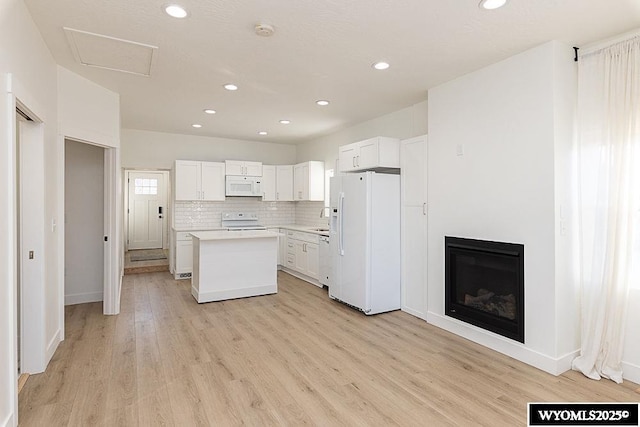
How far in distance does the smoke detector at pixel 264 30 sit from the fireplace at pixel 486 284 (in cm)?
261

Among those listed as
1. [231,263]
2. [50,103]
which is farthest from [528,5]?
[231,263]

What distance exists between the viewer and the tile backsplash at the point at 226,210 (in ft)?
22.7

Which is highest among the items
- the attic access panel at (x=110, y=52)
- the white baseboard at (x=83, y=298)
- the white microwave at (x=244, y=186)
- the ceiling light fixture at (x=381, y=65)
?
the ceiling light fixture at (x=381, y=65)

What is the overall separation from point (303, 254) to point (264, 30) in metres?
4.32

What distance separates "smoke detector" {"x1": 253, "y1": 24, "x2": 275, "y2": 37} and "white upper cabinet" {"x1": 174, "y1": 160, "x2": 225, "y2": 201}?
4290mm

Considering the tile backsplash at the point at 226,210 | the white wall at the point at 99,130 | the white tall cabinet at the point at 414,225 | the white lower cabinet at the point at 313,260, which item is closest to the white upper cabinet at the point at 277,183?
the tile backsplash at the point at 226,210

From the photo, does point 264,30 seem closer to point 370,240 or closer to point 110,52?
point 110,52

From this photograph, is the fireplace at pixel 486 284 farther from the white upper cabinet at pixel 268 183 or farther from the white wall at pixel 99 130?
the white upper cabinet at pixel 268 183

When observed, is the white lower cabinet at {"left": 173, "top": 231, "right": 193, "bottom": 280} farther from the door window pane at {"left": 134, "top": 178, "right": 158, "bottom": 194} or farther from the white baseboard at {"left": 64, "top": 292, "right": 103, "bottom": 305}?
the door window pane at {"left": 134, "top": 178, "right": 158, "bottom": 194}

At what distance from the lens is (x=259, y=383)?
276 cm

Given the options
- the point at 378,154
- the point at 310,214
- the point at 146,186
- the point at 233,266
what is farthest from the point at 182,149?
the point at 378,154

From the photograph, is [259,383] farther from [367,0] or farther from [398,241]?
[367,0]

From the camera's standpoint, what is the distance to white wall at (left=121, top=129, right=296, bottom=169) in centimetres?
650

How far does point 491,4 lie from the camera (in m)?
2.38
